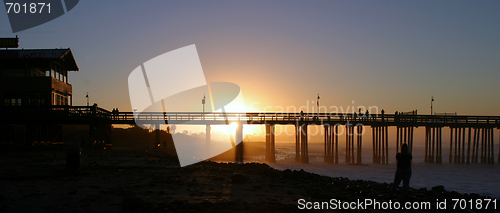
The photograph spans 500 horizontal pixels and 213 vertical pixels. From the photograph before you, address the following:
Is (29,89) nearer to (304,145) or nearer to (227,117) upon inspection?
(227,117)

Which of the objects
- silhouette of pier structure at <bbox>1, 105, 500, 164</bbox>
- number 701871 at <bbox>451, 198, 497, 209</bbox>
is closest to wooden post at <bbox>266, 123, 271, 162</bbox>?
silhouette of pier structure at <bbox>1, 105, 500, 164</bbox>

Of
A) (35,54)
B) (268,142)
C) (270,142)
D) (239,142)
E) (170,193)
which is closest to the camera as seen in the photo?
(170,193)

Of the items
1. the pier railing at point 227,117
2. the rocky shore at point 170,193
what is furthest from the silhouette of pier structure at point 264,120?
the rocky shore at point 170,193

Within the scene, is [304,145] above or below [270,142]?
below

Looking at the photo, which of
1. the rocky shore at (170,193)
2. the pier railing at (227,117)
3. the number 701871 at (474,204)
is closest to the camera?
the rocky shore at (170,193)

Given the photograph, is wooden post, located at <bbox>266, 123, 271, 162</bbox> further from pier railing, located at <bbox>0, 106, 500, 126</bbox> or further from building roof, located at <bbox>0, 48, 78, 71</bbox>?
building roof, located at <bbox>0, 48, 78, 71</bbox>

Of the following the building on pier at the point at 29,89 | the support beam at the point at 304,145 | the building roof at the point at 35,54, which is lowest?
the support beam at the point at 304,145

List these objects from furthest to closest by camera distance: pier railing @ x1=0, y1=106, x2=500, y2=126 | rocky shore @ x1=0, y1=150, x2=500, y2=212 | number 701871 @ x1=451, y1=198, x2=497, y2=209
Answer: pier railing @ x1=0, y1=106, x2=500, y2=126 → number 701871 @ x1=451, y1=198, x2=497, y2=209 → rocky shore @ x1=0, y1=150, x2=500, y2=212

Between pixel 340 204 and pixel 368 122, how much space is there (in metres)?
24.8

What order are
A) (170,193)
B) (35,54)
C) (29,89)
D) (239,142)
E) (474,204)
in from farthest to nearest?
(239,142) < (35,54) < (29,89) < (474,204) < (170,193)

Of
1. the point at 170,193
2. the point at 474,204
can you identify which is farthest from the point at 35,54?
the point at 474,204

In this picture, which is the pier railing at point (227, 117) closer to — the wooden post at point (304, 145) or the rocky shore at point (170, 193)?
the wooden post at point (304, 145)

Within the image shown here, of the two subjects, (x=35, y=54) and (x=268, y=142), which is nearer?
(x=35, y=54)

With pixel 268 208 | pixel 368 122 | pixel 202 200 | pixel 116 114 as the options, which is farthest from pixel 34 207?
pixel 368 122
